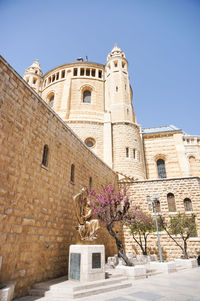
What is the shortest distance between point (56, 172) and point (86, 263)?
3516 millimetres

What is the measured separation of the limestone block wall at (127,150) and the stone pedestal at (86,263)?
12.4m

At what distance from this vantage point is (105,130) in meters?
20.9

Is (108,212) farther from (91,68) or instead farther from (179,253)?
(91,68)

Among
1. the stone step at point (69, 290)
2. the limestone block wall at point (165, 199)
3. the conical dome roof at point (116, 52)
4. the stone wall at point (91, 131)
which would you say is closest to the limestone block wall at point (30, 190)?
the stone step at point (69, 290)

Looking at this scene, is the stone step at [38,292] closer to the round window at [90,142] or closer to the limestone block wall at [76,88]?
the round window at [90,142]

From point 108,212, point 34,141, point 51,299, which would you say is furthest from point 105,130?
point 51,299

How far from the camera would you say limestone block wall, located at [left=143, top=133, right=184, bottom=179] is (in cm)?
2227

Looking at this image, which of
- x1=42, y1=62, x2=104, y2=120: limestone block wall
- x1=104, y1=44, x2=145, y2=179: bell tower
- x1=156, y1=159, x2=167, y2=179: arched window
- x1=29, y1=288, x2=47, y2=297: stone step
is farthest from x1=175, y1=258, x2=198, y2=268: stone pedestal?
x1=42, y1=62, x2=104, y2=120: limestone block wall

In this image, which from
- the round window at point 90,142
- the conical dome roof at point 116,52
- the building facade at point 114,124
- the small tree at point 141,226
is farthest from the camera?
the conical dome roof at point 116,52

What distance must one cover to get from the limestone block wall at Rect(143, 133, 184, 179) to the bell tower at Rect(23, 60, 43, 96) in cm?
1828

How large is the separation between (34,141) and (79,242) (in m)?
3.95

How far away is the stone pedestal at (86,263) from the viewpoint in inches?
243

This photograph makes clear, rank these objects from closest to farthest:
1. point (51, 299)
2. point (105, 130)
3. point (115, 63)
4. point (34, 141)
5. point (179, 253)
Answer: point (51, 299) → point (34, 141) → point (179, 253) → point (105, 130) → point (115, 63)

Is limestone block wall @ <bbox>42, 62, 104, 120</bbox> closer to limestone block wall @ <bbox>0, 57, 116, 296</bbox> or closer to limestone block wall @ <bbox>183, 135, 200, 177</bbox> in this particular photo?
limestone block wall @ <bbox>183, 135, 200, 177</bbox>
